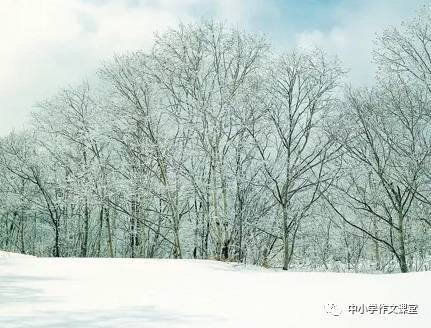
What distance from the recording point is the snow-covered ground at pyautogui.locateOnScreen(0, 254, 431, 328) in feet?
16.2

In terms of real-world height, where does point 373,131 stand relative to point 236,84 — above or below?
below

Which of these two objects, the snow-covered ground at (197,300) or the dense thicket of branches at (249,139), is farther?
the dense thicket of branches at (249,139)

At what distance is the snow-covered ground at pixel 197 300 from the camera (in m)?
4.95

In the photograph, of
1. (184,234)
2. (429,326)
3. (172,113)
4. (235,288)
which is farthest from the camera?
(184,234)

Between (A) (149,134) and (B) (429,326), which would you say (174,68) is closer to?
(A) (149,134)

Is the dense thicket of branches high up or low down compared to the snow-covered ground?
up

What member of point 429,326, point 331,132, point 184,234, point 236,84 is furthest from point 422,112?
point 429,326

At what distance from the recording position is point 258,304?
6.09 meters

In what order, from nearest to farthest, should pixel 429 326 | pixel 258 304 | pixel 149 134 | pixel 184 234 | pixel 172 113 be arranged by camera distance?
pixel 429 326
pixel 258 304
pixel 172 113
pixel 149 134
pixel 184 234

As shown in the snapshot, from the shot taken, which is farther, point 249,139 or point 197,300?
point 249,139

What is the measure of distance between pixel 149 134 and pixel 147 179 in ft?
8.12

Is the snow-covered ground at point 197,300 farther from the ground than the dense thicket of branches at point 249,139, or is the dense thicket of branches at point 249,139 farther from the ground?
the dense thicket of branches at point 249,139

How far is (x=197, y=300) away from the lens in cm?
630

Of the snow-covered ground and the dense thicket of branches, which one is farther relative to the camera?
the dense thicket of branches
